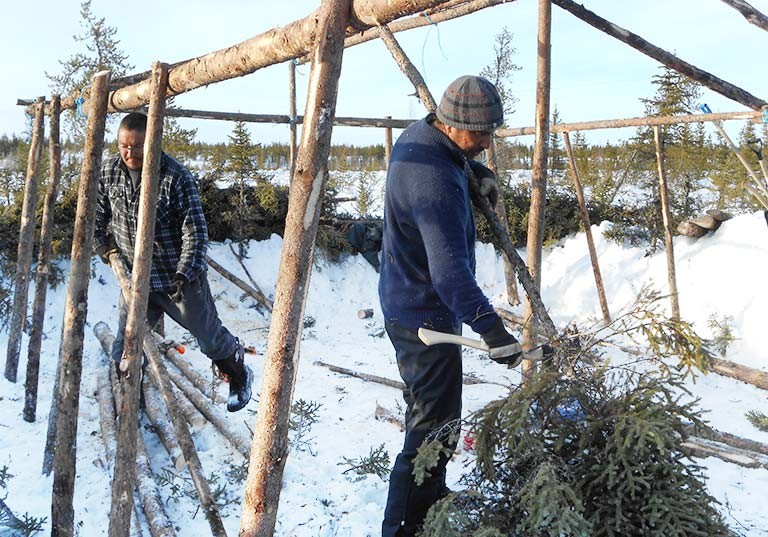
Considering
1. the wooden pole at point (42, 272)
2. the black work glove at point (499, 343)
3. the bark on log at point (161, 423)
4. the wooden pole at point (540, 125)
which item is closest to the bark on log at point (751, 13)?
the black work glove at point (499, 343)

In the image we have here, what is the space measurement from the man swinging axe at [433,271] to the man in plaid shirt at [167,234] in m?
1.51

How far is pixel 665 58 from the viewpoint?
3740 millimetres

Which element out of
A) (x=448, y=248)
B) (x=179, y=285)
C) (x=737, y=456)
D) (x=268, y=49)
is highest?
(x=268, y=49)

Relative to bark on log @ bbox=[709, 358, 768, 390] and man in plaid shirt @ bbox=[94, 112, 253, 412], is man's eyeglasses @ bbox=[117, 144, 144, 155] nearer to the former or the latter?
man in plaid shirt @ bbox=[94, 112, 253, 412]

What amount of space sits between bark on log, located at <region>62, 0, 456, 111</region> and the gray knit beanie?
0.61 m

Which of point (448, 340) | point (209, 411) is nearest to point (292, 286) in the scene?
point (448, 340)

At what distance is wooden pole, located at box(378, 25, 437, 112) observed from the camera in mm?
3215

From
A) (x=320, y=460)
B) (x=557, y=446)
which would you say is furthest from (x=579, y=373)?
(x=320, y=460)

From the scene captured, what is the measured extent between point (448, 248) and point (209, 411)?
3.46m

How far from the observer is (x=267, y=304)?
8758 millimetres

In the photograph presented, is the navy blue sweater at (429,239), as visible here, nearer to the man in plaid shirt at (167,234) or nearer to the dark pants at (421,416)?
the dark pants at (421,416)

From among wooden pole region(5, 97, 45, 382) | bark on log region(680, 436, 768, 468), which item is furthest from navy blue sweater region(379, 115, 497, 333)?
wooden pole region(5, 97, 45, 382)

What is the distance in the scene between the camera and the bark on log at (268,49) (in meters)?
1.97

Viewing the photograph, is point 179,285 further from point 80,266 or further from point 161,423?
point 161,423
